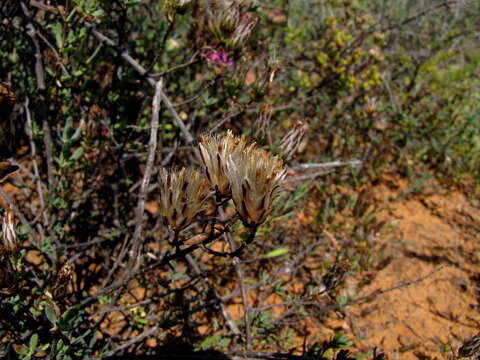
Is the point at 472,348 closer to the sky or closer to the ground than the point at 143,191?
closer to the ground

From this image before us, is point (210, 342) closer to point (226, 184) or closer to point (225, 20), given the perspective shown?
point (226, 184)

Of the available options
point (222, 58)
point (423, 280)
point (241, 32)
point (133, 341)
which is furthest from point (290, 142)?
point (423, 280)

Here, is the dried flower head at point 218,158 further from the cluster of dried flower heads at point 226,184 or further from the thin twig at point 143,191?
the thin twig at point 143,191

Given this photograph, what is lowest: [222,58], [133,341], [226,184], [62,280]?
[133,341]

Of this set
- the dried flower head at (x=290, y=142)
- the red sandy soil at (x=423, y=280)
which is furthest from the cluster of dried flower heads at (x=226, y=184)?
the red sandy soil at (x=423, y=280)

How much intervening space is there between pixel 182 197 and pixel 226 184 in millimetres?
112

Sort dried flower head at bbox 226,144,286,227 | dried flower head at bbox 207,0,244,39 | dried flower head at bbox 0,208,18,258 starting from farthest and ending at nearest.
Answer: dried flower head at bbox 207,0,244,39
dried flower head at bbox 0,208,18,258
dried flower head at bbox 226,144,286,227

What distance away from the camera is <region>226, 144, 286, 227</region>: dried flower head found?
0.82m

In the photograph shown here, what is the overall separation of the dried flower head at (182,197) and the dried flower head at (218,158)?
0.11 feet

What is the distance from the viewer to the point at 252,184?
825 mm

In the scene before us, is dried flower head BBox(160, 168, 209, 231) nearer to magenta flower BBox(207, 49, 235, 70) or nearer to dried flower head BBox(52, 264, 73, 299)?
dried flower head BBox(52, 264, 73, 299)

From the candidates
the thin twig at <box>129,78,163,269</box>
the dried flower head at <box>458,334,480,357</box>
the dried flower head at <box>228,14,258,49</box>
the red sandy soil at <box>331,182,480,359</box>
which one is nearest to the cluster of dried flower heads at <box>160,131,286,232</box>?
the thin twig at <box>129,78,163,269</box>

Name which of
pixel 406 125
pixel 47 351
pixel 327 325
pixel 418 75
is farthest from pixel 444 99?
pixel 47 351

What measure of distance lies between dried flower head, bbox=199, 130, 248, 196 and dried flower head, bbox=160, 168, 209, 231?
0.03m
